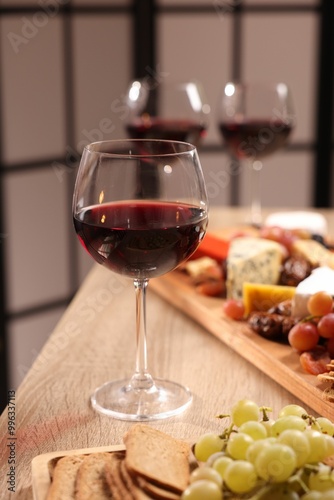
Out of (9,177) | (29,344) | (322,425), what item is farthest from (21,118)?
(322,425)

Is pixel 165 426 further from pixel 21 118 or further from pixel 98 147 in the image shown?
pixel 21 118

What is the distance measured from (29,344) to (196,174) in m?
2.22

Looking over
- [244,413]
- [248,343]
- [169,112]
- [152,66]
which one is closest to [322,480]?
[244,413]

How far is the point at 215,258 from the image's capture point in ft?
5.28

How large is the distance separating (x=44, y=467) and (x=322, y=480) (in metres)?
0.29

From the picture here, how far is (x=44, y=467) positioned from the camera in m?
0.82

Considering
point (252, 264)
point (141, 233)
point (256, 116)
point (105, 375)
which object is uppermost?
point (256, 116)

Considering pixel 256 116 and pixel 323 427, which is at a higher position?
pixel 256 116

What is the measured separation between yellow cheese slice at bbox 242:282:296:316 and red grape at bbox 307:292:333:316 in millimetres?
156

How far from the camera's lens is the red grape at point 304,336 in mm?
1119

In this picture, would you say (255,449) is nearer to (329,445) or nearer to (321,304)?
(329,445)

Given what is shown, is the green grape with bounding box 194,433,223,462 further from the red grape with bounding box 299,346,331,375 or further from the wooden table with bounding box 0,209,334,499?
the red grape with bounding box 299,346,331,375

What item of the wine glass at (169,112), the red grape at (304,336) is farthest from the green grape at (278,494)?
the wine glass at (169,112)

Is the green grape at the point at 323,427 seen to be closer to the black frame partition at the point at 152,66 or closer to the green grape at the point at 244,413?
the green grape at the point at 244,413
